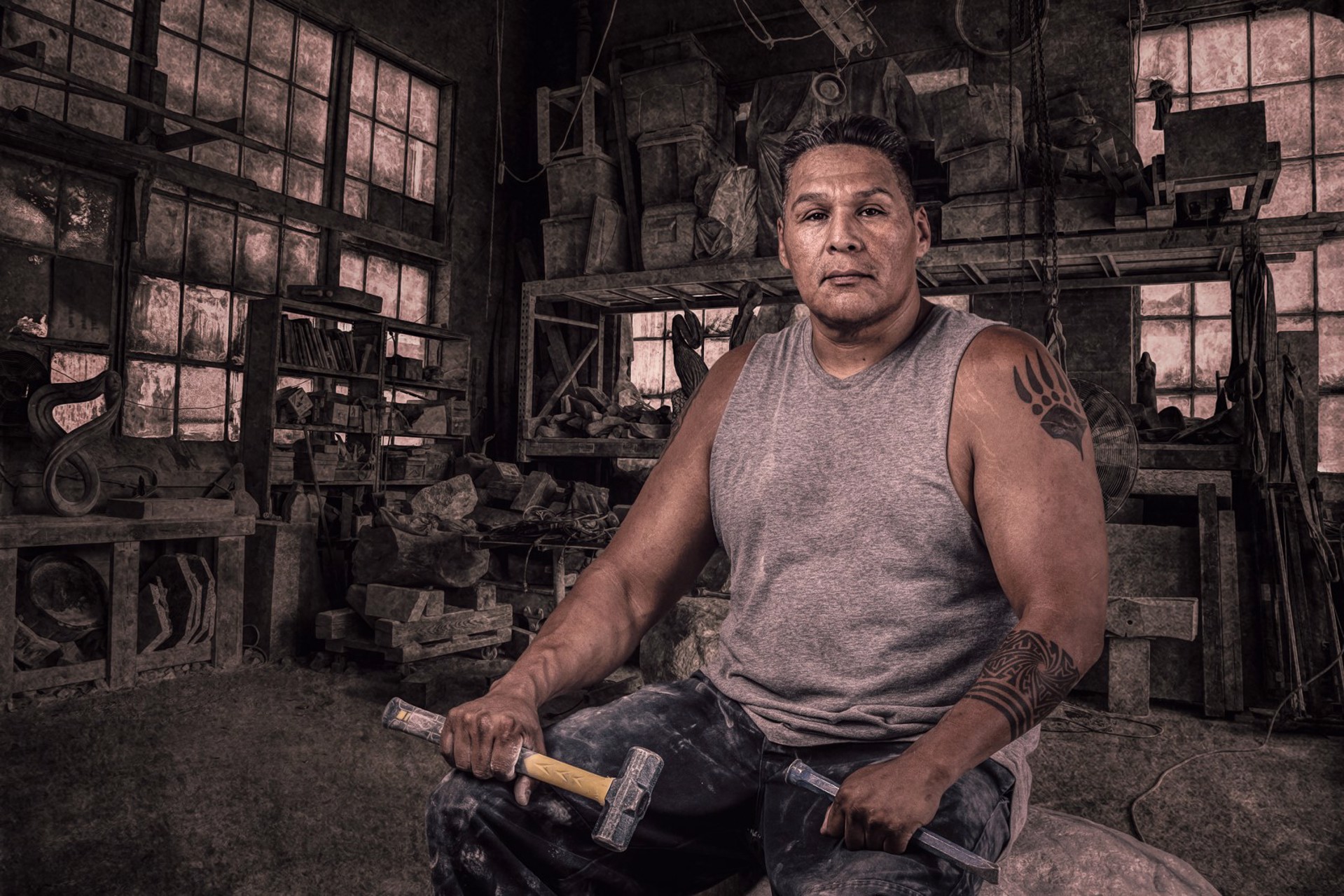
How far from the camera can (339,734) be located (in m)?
4.26

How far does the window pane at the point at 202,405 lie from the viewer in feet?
23.4

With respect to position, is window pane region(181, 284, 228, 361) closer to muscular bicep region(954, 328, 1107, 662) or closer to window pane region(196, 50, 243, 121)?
window pane region(196, 50, 243, 121)

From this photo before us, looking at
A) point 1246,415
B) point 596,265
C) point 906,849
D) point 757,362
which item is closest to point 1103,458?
point 1246,415

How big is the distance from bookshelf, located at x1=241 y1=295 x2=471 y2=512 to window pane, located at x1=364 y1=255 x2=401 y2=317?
36 cm

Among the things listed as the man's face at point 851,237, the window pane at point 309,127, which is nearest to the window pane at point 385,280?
the window pane at point 309,127

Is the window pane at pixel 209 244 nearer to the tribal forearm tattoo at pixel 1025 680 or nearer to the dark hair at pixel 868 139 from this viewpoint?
the dark hair at pixel 868 139

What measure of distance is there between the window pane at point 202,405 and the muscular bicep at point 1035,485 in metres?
7.11

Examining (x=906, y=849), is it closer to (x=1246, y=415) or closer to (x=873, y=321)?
(x=873, y=321)

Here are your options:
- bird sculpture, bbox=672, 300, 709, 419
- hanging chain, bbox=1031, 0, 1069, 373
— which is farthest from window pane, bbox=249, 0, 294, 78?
hanging chain, bbox=1031, 0, 1069, 373

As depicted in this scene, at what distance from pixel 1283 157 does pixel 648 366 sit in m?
6.01

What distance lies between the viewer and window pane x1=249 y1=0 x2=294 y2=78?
7.71m

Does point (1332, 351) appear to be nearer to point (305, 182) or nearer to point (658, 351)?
point (658, 351)

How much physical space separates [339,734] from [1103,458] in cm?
404

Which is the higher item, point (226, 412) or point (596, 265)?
point (596, 265)
